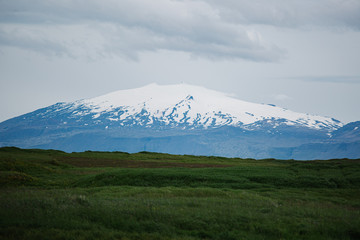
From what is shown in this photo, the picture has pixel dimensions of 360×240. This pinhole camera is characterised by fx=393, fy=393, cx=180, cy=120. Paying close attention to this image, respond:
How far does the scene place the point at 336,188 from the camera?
38.8m

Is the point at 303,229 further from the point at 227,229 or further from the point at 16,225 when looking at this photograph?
the point at 16,225

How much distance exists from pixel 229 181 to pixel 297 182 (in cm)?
713

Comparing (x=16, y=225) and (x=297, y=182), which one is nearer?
(x=16, y=225)

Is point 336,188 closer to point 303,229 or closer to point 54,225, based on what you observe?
point 303,229

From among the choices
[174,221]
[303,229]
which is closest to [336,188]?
[303,229]

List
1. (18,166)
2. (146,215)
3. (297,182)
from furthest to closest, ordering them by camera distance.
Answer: (18,166) < (297,182) < (146,215)

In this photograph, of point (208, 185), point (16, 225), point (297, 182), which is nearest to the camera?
point (16, 225)

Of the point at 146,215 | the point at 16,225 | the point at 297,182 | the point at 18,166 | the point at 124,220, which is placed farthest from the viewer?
the point at 18,166

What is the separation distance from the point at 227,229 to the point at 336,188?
23.7 m

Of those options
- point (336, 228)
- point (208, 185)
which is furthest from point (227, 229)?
point (208, 185)

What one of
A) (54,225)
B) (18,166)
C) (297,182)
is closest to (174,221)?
(54,225)

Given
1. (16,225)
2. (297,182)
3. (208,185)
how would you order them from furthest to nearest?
(297,182) → (208,185) → (16,225)

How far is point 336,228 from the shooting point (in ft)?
65.2

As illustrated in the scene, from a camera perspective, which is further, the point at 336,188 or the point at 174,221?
the point at 336,188
